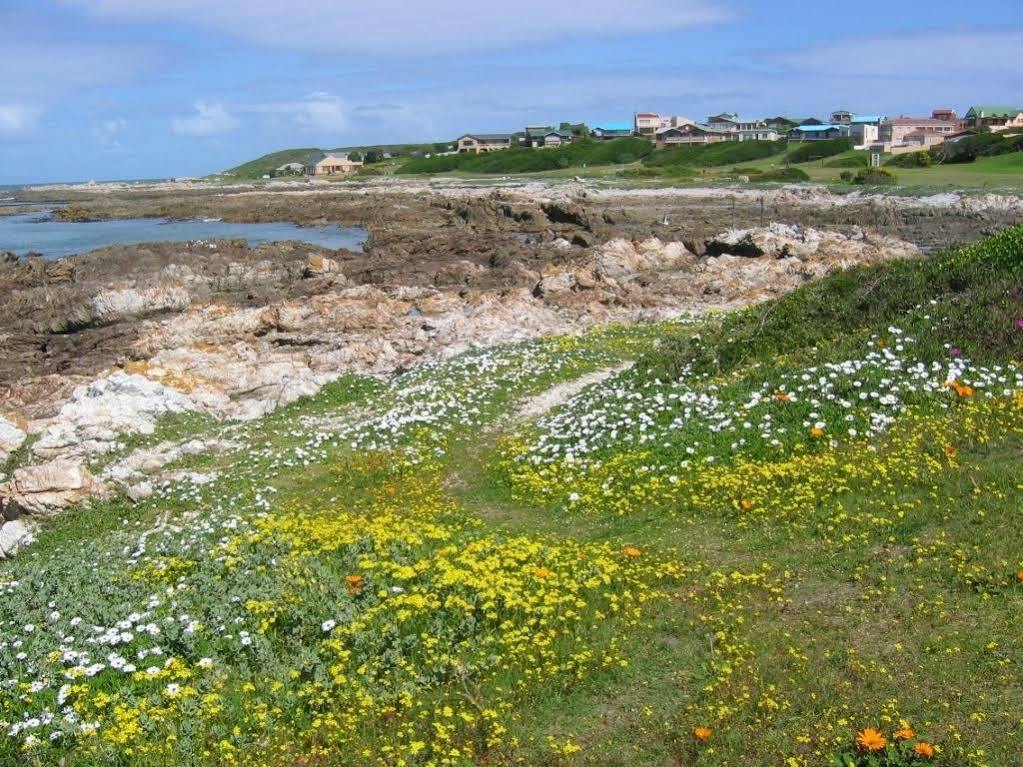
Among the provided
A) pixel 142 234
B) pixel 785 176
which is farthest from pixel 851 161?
pixel 142 234

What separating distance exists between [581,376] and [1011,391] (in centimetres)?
982

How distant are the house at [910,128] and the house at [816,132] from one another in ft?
29.1

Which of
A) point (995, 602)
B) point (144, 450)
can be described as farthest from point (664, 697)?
point (144, 450)

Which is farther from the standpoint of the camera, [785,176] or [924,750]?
[785,176]

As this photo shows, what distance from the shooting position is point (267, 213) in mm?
93938

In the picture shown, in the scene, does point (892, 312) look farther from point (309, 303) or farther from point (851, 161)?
point (851, 161)

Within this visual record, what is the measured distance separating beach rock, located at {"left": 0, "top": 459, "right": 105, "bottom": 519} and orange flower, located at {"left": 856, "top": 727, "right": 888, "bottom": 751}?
14.3 m

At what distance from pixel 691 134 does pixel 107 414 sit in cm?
16664

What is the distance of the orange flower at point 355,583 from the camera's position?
1070 centimetres

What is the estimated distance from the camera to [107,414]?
808 inches

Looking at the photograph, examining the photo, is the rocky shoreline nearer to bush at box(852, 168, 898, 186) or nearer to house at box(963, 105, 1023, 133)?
bush at box(852, 168, 898, 186)

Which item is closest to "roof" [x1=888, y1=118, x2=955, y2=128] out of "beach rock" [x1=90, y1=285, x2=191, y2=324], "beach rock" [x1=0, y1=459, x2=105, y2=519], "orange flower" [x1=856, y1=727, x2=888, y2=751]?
"beach rock" [x1=90, y1=285, x2=191, y2=324]

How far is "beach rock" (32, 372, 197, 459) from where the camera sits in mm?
19156

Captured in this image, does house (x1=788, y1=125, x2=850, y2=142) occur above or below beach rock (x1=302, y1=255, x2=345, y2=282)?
above
